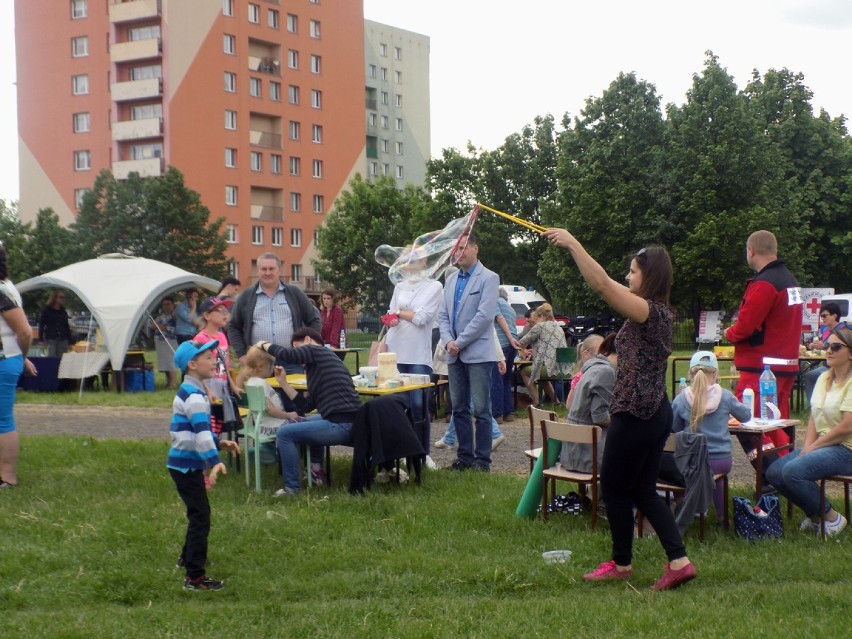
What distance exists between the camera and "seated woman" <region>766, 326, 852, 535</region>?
6.27 meters

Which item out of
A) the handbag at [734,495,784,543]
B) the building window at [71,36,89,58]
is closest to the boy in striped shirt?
the handbag at [734,495,784,543]

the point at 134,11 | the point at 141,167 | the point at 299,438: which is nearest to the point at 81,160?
the point at 141,167

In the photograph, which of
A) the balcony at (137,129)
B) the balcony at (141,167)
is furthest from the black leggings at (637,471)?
the balcony at (137,129)

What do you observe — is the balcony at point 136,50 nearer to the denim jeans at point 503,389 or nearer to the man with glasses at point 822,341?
the denim jeans at point 503,389

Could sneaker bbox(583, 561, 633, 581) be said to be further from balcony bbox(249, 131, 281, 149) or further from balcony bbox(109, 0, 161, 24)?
balcony bbox(249, 131, 281, 149)

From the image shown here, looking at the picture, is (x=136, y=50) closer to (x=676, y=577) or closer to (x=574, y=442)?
(x=574, y=442)

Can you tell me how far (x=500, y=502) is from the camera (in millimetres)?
7258

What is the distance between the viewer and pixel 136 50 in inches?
2216

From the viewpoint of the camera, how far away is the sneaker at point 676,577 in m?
5.17

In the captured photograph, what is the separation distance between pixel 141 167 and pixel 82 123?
5.96m

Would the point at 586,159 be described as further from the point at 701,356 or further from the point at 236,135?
the point at 701,356

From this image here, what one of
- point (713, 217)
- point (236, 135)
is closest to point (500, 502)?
point (713, 217)

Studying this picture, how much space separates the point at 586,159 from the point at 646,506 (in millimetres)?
34195

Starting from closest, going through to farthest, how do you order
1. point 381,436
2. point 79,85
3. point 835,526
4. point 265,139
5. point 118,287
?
1. point 835,526
2. point 381,436
3. point 118,287
4. point 79,85
5. point 265,139
